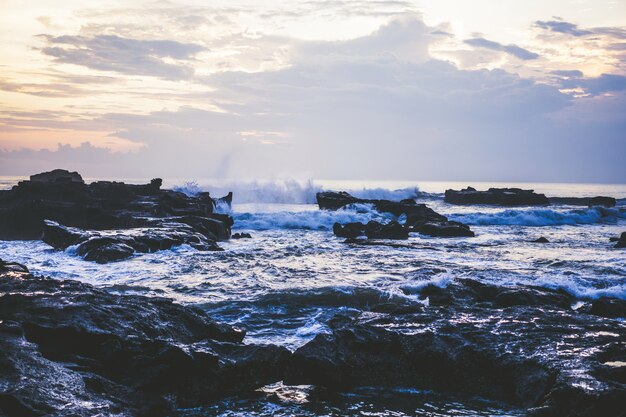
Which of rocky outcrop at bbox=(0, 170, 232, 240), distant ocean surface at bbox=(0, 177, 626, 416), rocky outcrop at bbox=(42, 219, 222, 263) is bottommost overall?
distant ocean surface at bbox=(0, 177, 626, 416)

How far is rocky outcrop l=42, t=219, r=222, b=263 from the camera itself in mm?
20906

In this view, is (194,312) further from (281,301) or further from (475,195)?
(475,195)

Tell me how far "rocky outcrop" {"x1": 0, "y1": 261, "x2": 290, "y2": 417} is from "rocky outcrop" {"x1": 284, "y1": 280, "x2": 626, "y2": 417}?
3.27ft

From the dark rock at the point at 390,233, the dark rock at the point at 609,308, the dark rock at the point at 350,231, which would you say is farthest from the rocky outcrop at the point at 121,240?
the dark rock at the point at 609,308

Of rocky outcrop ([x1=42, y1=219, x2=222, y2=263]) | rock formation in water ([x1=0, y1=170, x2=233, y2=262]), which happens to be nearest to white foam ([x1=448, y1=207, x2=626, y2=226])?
rock formation in water ([x1=0, y1=170, x2=233, y2=262])

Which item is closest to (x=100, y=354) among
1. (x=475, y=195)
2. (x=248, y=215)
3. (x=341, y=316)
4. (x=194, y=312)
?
(x=194, y=312)

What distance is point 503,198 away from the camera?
2985 inches

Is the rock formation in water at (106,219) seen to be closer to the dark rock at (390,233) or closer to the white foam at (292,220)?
the white foam at (292,220)

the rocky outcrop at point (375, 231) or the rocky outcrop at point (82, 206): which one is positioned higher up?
the rocky outcrop at point (82, 206)

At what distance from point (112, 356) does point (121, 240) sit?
15646mm

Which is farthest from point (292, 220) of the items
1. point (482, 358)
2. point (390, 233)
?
point (482, 358)

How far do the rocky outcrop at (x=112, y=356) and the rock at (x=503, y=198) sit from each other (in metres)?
71.7

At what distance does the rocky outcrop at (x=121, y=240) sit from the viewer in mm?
20906

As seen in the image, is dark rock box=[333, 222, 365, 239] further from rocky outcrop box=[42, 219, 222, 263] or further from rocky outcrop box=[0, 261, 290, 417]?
rocky outcrop box=[0, 261, 290, 417]
